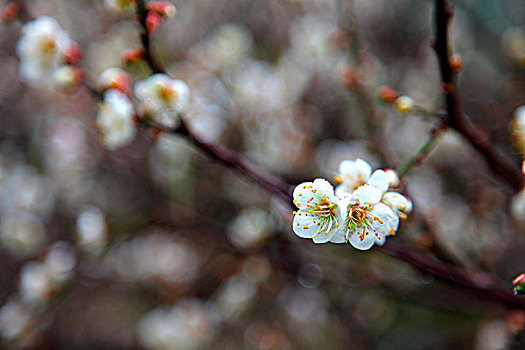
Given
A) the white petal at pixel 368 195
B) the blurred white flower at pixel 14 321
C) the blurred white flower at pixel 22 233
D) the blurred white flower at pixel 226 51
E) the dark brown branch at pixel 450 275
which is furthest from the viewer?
the blurred white flower at pixel 22 233

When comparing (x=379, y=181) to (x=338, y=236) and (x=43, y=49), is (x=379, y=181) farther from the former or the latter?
(x=43, y=49)

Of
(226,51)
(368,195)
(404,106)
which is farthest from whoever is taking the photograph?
(226,51)

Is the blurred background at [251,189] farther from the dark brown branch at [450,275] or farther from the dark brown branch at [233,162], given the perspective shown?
the dark brown branch at [233,162]

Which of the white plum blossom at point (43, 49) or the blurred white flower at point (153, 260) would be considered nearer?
the white plum blossom at point (43, 49)

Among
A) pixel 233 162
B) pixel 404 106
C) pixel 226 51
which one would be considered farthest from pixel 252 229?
pixel 226 51

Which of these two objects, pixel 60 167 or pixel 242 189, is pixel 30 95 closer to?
pixel 60 167

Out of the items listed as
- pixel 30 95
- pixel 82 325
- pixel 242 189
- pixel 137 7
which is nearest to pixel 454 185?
pixel 242 189

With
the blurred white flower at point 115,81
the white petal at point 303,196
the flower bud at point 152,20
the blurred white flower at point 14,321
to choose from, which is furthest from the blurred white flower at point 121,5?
the blurred white flower at point 14,321
